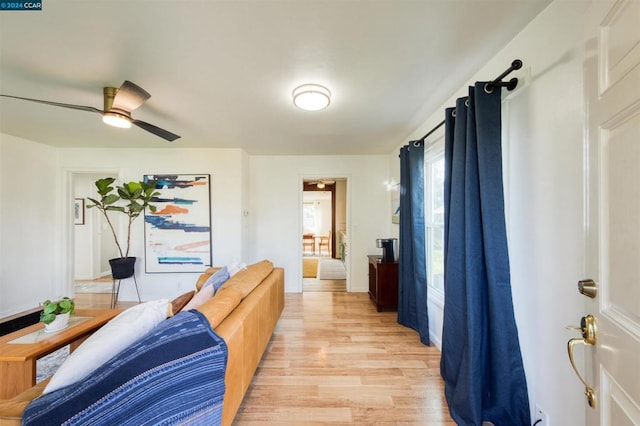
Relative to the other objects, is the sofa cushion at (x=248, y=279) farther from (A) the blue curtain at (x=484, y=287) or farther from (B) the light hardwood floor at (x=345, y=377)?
(A) the blue curtain at (x=484, y=287)

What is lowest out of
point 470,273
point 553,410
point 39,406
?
point 553,410

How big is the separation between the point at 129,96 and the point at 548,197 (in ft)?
8.83

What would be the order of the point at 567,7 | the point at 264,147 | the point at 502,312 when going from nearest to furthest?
the point at 567,7
the point at 502,312
the point at 264,147

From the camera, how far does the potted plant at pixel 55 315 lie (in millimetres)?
1649

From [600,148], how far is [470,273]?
94cm

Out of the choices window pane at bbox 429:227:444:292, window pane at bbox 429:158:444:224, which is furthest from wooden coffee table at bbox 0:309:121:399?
window pane at bbox 429:158:444:224

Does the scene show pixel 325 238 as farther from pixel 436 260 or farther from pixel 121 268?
pixel 436 260

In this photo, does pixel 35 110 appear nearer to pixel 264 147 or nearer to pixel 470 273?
pixel 264 147

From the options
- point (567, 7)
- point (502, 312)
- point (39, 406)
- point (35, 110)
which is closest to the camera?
point (39, 406)

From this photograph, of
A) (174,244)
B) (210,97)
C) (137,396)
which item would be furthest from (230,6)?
→ (174,244)

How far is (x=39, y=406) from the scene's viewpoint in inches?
32.2

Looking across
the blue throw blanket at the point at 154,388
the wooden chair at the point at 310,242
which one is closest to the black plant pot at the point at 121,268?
the blue throw blanket at the point at 154,388

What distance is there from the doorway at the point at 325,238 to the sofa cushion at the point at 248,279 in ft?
5.85

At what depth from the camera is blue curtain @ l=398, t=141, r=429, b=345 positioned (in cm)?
249
